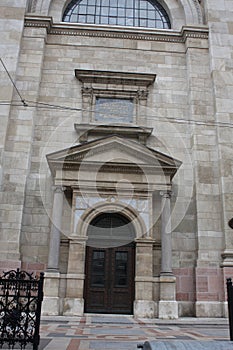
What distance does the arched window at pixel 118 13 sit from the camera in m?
17.5

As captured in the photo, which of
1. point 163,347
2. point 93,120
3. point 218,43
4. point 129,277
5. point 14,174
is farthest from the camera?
point 218,43

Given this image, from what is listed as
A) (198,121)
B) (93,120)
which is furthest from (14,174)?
(198,121)

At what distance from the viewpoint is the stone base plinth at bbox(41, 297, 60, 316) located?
36.6 ft

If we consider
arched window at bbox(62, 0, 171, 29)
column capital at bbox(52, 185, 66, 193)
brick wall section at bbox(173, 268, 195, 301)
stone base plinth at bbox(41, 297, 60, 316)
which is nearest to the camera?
stone base plinth at bbox(41, 297, 60, 316)

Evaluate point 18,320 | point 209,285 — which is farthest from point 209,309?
point 18,320

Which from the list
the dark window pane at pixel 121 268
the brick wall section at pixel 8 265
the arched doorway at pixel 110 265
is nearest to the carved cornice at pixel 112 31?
the arched doorway at pixel 110 265

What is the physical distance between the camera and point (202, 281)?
1260 centimetres

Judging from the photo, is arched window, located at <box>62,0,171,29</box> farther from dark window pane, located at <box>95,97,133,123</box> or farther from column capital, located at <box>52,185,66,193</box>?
column capital, located at <box>52,185,66,193</box>

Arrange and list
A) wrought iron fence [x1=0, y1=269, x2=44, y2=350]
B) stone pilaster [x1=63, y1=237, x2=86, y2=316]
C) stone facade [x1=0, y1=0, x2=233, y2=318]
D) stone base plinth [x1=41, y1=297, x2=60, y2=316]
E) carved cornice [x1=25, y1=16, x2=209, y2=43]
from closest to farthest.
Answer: wrought iron fence [x1=0, y1=269, x2=44, y2=350]
stone base plinth [x1=41, y1=297, x2=60, y2=316]
stone pilaster [x1=63, y1=237, x2=86, y2=316]
stone facade [x1=0, y1=0, x2=233, y2=318]
carved cornice [x1=25, y1=16, x2=209, y2=43]

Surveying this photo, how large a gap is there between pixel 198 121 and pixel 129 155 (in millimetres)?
3544

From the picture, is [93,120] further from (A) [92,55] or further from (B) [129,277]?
(B) [129,277]

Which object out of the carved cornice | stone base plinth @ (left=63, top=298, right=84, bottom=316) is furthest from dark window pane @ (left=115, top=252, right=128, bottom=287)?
the carved cornice

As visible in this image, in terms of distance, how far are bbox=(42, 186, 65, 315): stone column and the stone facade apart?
3 centimetres

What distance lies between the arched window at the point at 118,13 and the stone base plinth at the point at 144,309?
488 inches
